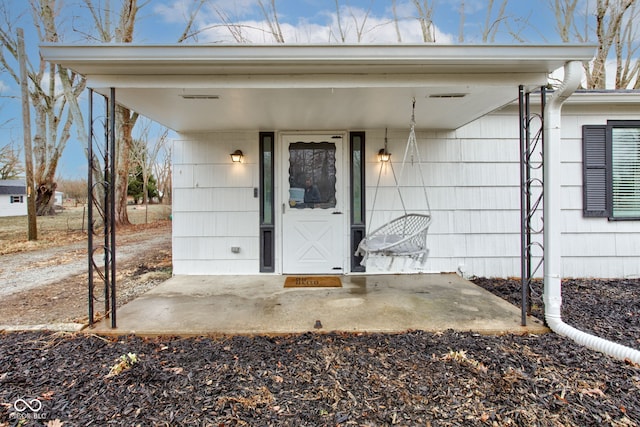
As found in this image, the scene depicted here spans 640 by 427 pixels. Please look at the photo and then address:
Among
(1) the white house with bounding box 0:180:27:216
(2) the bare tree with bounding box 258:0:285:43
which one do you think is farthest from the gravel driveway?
(1) the white house with bounding box 0:180:27:216

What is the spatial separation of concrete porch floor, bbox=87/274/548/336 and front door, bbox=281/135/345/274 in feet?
2.18

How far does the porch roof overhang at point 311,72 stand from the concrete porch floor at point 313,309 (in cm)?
207

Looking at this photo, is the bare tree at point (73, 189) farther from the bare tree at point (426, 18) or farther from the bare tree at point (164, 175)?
the bare tree at point (426, 18)

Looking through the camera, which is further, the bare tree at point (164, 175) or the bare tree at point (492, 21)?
the bare tree at point (164, 175)

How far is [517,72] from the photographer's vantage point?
2.76 metres

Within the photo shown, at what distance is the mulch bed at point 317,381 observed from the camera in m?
1.76

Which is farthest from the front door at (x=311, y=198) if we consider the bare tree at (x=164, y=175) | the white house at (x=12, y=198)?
the white house at (x=12, y=198)

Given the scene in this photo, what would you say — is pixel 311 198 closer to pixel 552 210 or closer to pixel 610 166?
pixel 552 210

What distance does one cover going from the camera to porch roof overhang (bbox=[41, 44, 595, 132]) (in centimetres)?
250

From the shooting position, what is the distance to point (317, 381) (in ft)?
6.81

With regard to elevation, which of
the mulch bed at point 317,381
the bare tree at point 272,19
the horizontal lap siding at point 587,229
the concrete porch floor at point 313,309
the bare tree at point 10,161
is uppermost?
the bare tree at point 272,19

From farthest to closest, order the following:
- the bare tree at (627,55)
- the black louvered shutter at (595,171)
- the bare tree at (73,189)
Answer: the bare tree at (73,189), the bare tree at (627,55), the black louvered shutter at (595,171)

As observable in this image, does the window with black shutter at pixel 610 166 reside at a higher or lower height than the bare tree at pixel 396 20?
lower

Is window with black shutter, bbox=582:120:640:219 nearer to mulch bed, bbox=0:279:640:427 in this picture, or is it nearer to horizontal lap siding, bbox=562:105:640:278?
horizontal lap siding, bbox=562:105:640:278
